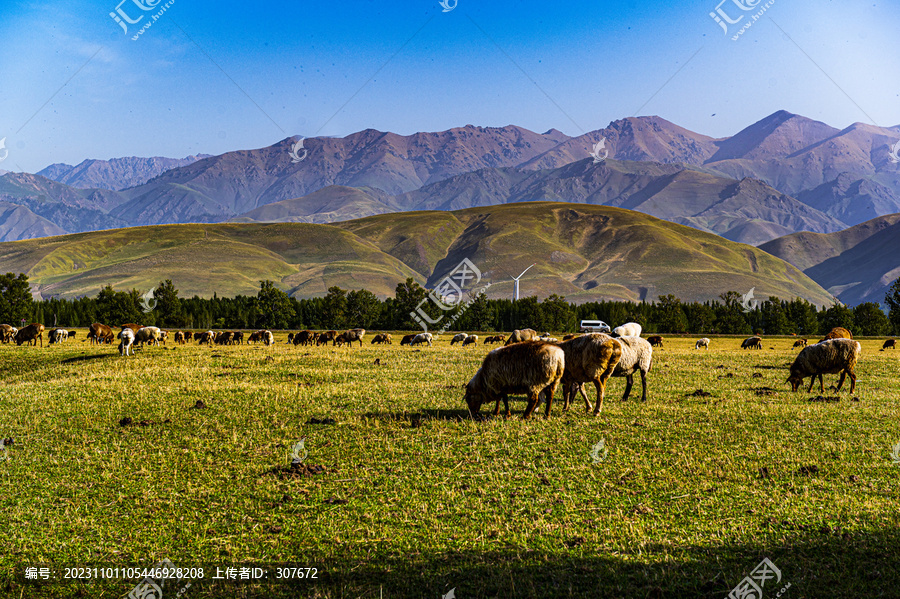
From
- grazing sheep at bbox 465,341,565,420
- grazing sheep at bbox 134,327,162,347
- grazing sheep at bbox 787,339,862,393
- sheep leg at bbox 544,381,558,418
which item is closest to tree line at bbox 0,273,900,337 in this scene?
grazing sheep at bbox 134,327,162,347

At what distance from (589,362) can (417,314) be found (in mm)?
108291

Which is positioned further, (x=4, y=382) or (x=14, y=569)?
(x=4, y=382)

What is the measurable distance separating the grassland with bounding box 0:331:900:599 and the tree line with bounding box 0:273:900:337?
109 m

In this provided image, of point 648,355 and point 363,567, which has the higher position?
point 648,355

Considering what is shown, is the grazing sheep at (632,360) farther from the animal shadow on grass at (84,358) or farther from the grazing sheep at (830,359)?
the animal shadow on grass at (84,358)

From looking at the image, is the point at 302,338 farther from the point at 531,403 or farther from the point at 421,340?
the point at 531,403

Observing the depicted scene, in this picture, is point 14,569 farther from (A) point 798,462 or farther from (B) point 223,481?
(A) point 798,462

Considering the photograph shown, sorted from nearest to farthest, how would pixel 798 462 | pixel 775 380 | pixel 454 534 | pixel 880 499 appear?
pixel 454 534 → pixel 880 499 → pixel 798 462 → pixel 775 380

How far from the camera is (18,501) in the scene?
35.7ft

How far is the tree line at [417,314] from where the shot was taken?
129 meters

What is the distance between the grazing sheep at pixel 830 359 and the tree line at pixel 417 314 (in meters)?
104

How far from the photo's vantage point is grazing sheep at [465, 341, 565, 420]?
16.9 meters

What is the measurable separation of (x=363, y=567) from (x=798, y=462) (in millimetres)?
10447

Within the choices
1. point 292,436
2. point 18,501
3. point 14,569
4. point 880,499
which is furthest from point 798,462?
point 18,501
